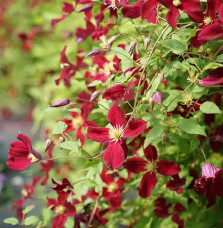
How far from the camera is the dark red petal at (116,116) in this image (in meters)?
0.88

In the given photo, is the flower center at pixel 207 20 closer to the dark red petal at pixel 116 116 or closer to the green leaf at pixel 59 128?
the dark red petal at pixel 116 116

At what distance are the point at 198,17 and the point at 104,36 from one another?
32 cm

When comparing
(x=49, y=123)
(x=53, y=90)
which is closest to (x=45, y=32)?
(x=53, y=90)

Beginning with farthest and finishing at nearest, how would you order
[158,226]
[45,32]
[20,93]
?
[20,93] → [45,32] → [158,226]

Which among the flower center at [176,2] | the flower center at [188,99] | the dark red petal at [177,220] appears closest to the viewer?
the flower center at [176,2]

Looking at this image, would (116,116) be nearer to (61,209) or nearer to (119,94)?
(119,94)

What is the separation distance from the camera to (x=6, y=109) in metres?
4.40

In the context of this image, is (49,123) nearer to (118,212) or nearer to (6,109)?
(118,212)

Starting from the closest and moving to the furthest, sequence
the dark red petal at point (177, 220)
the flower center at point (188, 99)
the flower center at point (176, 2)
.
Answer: the flower center at point (176, 2) → the flower center at point (188, 99) → the dark red petal at point (177, 220)

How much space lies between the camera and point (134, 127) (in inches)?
34.2

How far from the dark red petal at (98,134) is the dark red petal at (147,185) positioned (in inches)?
5.9

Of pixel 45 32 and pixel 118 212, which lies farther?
pixel 45 32

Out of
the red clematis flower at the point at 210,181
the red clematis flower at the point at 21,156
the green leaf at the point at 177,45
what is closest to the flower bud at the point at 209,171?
the red clematis flower at the point at 210,181

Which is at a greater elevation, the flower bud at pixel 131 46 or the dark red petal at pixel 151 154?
the flower bud at pixel 131 46
